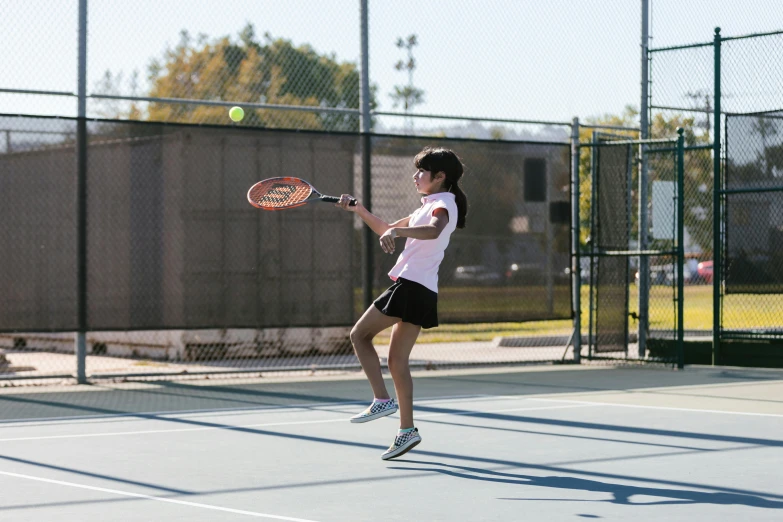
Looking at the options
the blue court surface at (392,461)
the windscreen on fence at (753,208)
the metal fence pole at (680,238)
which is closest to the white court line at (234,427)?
the blue court surface at (392,461)

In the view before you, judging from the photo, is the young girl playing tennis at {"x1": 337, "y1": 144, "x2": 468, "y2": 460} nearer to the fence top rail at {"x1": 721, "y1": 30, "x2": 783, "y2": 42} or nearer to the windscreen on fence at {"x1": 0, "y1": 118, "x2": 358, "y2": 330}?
the windscreen on fence at {"x1": 0, "y1": 118, "x2": 358, "y2": 330}

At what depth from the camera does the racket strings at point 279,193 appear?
25.3ft

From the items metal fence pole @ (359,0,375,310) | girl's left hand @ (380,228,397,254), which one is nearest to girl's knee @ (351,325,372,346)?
girl's left hand @ (380,228,397,254)

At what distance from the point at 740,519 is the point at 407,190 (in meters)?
8.10

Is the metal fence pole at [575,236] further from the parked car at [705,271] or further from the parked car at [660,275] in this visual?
the parked car at [705,271]

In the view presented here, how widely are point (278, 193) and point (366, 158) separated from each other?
4906mm

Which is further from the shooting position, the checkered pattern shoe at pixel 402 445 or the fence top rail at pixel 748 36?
the fence top rail at pixel 748 36

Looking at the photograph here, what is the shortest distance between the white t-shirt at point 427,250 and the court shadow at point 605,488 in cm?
105

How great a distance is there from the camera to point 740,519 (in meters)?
5.28

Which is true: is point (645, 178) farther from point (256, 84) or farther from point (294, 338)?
point (256, 84)

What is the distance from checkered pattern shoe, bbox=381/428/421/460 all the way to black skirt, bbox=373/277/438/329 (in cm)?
63

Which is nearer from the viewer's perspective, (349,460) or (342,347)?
(349,460)

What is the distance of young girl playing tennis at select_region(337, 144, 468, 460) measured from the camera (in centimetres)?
696

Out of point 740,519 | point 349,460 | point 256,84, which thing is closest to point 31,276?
point 349,460
